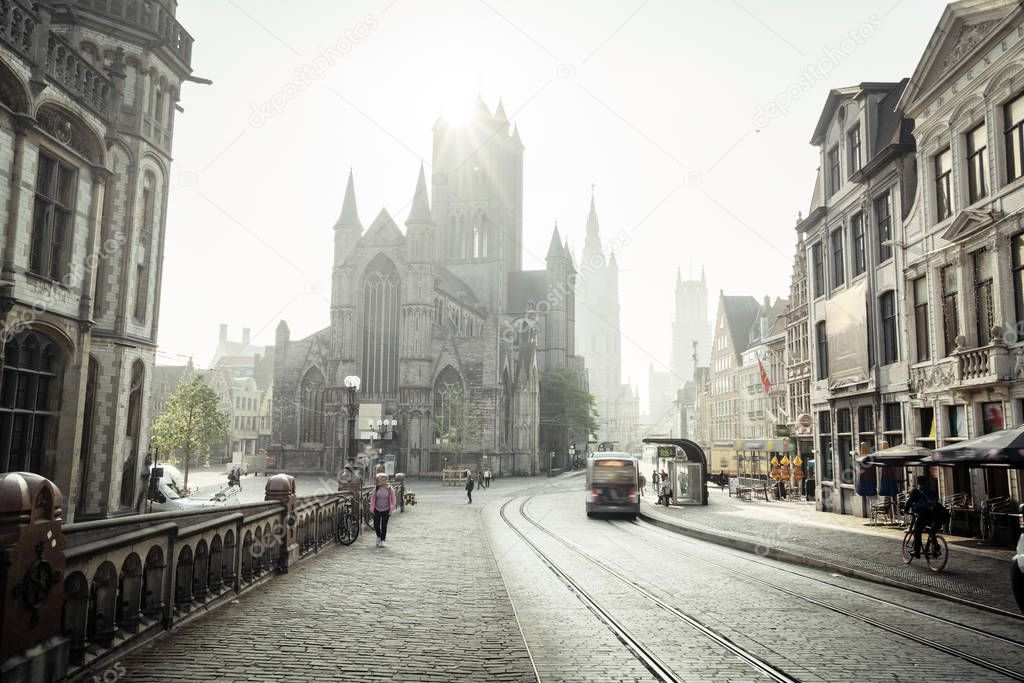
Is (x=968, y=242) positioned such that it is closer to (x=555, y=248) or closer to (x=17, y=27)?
(x=17, y=27)

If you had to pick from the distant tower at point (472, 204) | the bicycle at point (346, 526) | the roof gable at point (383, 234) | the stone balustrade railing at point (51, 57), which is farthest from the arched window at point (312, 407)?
the stone balustrade railing at point (51, 57)

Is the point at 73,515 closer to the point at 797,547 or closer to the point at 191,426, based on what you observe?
the point at 797,547

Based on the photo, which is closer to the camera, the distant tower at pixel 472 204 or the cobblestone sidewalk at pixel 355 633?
the cobblestone sidewalk at pixel 355 633

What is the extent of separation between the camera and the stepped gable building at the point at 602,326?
A: 185 meters

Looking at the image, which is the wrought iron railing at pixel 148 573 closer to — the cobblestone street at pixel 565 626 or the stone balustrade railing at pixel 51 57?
the cobblestone street at pixel 565 626

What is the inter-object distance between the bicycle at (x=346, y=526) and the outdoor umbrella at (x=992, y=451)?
479 inches

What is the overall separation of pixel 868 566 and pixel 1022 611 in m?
4.15

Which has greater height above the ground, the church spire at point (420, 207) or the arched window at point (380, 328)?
the church spire at point (420, 207)

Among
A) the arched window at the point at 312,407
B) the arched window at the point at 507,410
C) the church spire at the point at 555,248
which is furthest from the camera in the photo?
the church spire at the point at 555,248

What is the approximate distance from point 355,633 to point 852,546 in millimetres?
12549

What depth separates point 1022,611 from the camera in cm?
884

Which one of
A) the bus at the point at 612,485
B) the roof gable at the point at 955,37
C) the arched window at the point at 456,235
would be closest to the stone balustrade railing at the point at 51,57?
the bus at the point at 612,485

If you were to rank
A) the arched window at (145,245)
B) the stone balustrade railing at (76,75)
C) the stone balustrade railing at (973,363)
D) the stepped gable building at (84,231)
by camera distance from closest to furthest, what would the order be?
the stepped gable building at (84,231) < the stone balustrade railing at (76,75) < the stone balustrade railing at (973,363) < the arched window at (145,245)

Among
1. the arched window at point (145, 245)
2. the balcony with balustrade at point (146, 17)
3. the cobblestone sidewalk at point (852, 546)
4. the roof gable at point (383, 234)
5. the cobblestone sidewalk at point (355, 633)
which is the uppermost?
the roof gable at point (383, 234)
